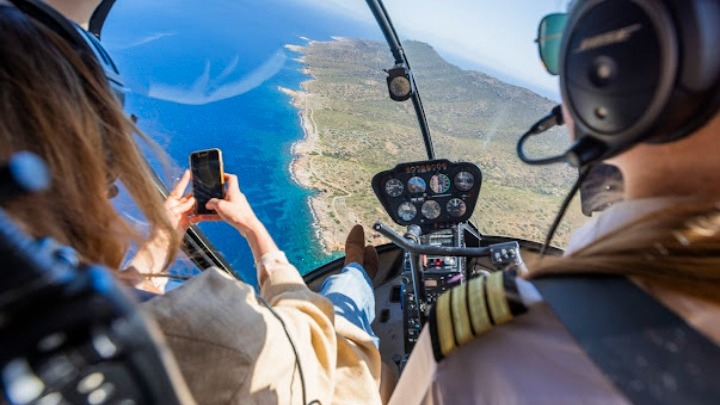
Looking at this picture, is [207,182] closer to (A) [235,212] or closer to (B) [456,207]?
(A) [235,212]

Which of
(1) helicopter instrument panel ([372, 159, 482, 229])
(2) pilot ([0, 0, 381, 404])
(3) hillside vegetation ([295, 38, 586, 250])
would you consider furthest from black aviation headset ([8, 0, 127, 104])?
(1) helicopter instrument panel ([372, 159, 482, 229])

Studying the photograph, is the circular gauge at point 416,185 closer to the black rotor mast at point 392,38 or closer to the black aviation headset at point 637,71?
the black rotor mast at point 392,38

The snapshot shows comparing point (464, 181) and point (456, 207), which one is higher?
point (464, 181)

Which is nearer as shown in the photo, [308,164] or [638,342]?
[638,342]

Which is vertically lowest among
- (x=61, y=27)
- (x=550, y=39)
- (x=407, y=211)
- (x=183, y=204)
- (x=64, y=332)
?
(x=407, y=211)

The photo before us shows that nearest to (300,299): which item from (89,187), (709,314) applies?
(89,187)

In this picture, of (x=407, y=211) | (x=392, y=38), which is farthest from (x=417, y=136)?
(x=407, y=211)

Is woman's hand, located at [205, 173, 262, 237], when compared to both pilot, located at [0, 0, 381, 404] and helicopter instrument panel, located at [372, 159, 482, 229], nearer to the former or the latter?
pilot, located at [0, 0, 381, 404]

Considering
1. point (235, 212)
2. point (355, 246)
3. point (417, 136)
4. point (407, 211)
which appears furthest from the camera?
point (417, 136)

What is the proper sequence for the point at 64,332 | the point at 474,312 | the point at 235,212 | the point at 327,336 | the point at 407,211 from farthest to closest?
the point at 407,211, the point at 235,212, the point at 327,336, the point at 474,312, the point at 64,332
